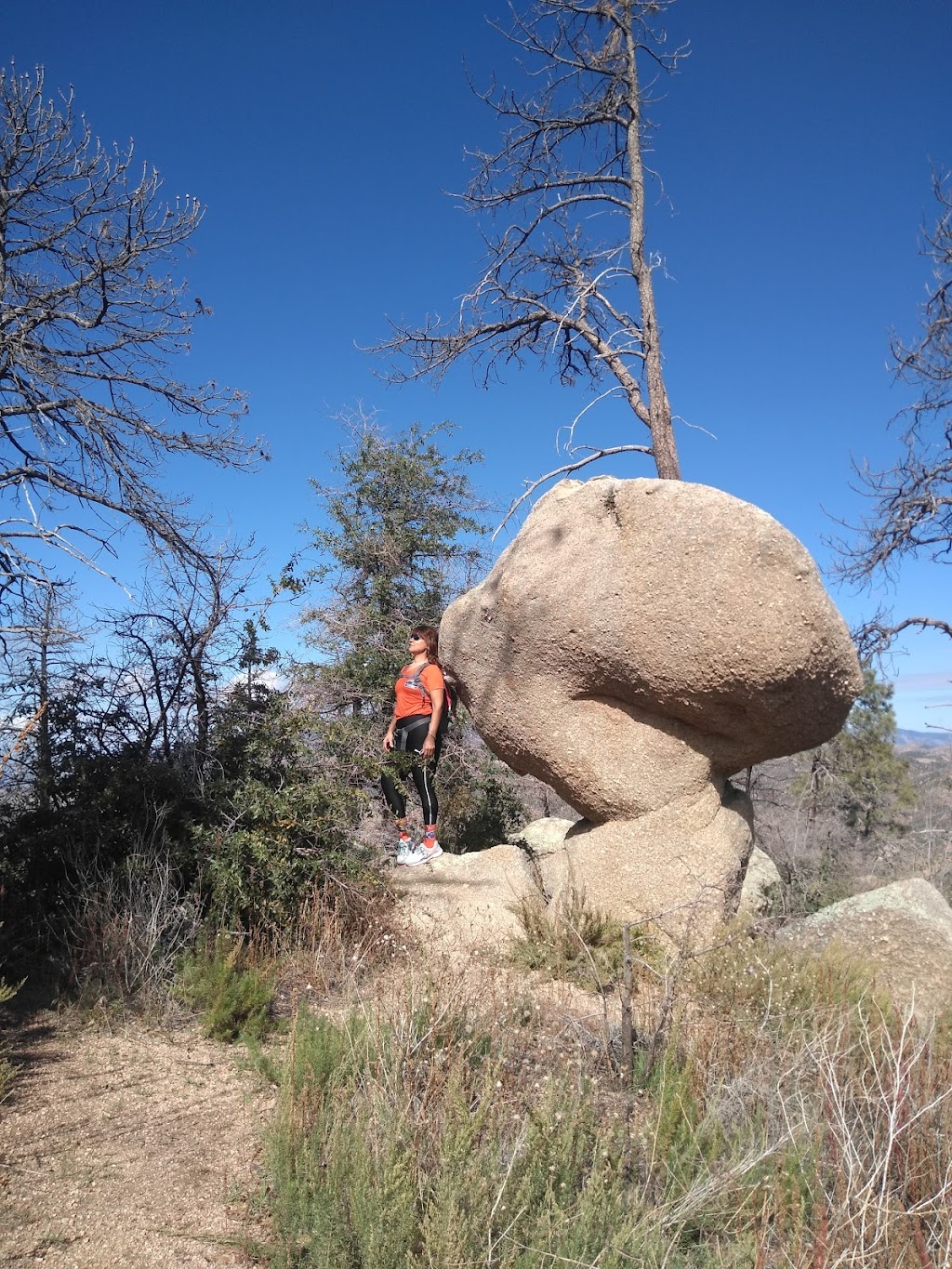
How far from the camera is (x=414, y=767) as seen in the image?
6.66m

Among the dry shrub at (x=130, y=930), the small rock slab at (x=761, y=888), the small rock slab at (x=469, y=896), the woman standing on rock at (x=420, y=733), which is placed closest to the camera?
the dry shrub at (x=130, y=930)

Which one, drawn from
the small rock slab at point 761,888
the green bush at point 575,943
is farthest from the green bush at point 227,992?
the small rock slab at point 761,888

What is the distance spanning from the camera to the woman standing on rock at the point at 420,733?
6.73m

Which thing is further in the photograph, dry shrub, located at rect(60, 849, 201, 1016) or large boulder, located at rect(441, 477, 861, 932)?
large boulder, located at rect(441, 477, 861, 932)

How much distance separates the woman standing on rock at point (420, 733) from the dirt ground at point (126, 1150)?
9.15ft

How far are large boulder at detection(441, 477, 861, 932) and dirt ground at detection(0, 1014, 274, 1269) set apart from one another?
2896 millimetres

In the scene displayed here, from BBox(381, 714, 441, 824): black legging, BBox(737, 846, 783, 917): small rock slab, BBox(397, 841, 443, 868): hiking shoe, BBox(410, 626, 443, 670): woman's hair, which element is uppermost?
BBox(410, 626, 443, 670): woman's hair

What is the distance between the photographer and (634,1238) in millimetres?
2318

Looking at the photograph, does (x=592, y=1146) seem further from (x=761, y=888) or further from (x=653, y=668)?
(x=761, y=888)

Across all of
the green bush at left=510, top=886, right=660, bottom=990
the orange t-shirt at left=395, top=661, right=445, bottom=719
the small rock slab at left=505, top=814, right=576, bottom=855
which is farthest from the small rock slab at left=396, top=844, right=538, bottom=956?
the small rock slab at left=505, top=814, right=576, bottom=855

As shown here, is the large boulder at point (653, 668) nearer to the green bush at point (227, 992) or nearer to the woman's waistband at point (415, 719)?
the woman's waistband at point (415, 719)

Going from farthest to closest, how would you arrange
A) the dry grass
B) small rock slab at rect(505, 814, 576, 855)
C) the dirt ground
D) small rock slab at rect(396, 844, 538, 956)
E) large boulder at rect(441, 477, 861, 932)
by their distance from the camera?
small rock slab at rect(505, 814, 576, 855)
small rock slab at rect(396, 844, 538, 956)
large boulder at rect(441, 477, 861, 932)
the dirt ground
the dry grass

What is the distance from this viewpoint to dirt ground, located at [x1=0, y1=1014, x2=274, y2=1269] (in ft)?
8.39

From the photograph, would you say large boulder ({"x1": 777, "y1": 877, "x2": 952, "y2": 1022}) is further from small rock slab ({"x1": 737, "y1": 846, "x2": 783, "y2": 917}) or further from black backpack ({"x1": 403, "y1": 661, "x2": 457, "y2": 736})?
black backpack ({"x1": 403, "y1": 661, "x2": 457, "y2": 736})
